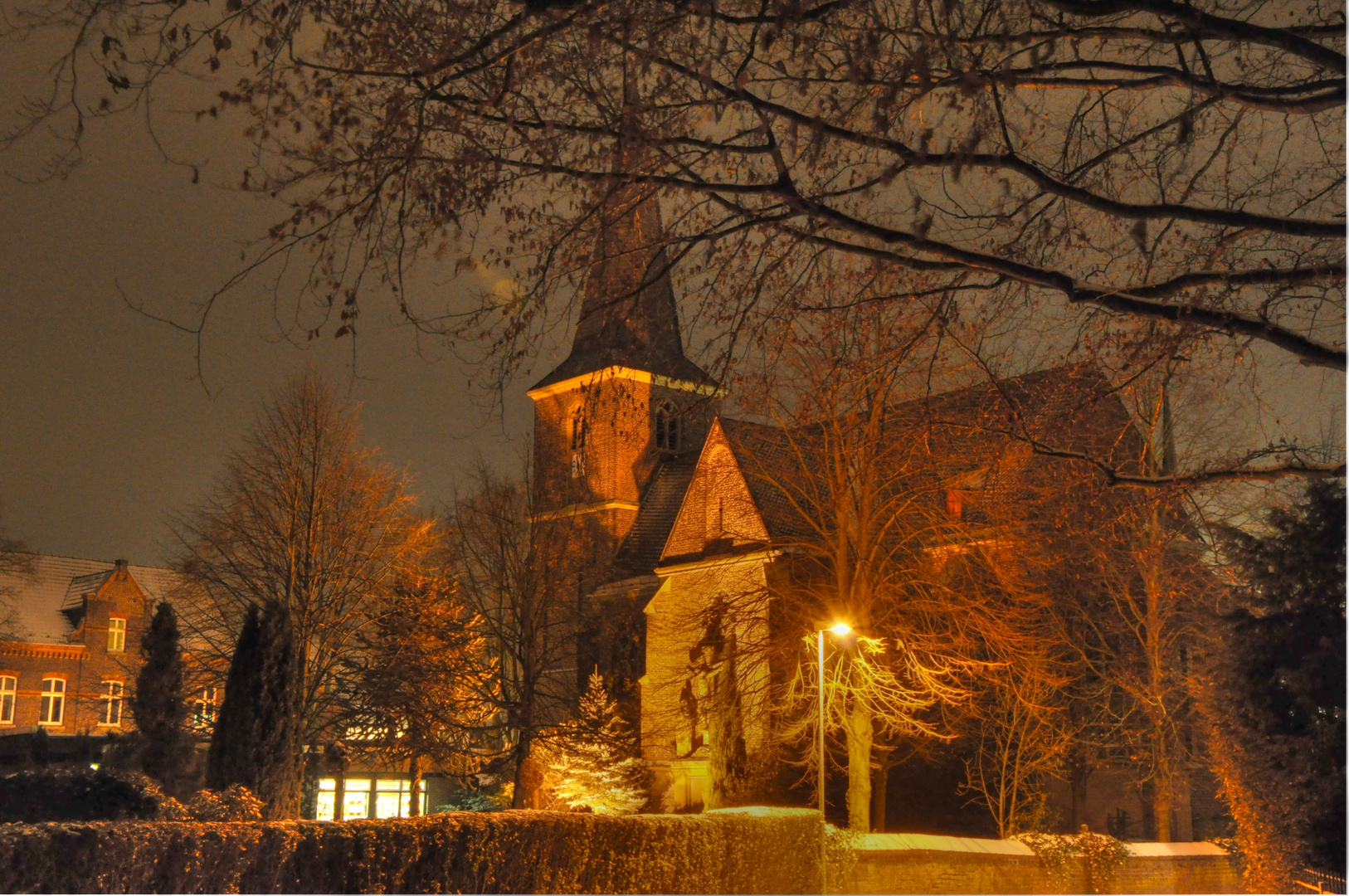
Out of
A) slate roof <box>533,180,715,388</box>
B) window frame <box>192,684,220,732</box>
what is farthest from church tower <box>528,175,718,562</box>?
window frame <box>192,684,220,732</box>

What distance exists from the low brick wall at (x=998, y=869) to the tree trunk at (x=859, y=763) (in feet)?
7.88

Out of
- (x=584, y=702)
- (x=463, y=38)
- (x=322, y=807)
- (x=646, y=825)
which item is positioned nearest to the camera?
(x=463, y=38)

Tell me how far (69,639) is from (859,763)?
38.1 metres

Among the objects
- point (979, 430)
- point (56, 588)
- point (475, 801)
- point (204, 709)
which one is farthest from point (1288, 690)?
point (56, 588)

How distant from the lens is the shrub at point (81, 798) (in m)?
15.4

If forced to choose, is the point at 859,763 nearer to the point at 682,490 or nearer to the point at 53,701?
the point at 682,490

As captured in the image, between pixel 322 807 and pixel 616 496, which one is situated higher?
pixel 616 496

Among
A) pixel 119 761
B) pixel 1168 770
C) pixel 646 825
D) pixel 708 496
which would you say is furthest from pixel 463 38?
pixel 119 761

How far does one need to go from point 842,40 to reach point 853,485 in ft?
56.5

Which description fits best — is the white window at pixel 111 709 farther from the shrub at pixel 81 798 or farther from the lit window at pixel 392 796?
the shrub at pixel 81 798

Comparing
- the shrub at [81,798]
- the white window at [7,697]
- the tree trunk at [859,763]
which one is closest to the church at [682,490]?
the tree trunk at [859,763]

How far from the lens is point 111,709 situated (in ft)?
143

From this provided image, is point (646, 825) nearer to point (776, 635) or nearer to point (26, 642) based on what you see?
point (776, 635)

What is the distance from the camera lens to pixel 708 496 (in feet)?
108
